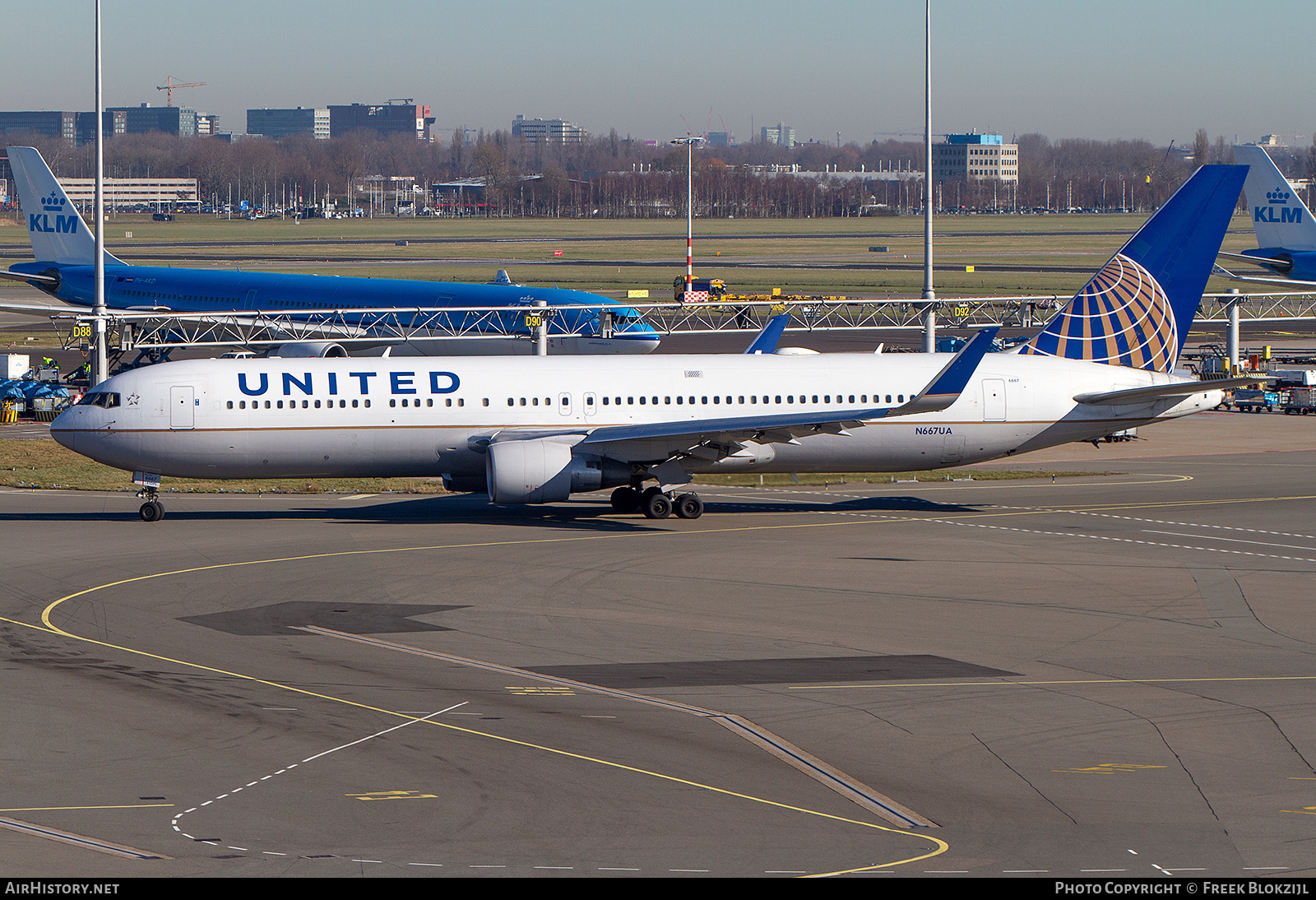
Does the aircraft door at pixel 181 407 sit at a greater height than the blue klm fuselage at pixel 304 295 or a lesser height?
lesser

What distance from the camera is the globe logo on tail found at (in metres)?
42.4

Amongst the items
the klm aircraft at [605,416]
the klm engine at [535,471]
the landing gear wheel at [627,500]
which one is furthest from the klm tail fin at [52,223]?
the klm engine at [535,471]

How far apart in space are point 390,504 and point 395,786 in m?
26.3

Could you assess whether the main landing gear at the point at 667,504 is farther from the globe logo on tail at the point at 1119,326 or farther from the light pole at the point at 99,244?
the light pole at the point at 99,244

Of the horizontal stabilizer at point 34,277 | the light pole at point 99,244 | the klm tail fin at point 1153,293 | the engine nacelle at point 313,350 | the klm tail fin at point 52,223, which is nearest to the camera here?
the klm tail fin at point 1153,293

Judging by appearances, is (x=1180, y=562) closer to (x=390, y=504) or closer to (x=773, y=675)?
(x=773, y=675)

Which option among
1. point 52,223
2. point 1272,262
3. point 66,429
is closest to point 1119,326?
point 66,429

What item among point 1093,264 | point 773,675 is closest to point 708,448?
point 773,675

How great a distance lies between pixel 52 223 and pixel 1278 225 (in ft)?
251

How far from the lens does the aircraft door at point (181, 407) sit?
124 feet

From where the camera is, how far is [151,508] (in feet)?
127

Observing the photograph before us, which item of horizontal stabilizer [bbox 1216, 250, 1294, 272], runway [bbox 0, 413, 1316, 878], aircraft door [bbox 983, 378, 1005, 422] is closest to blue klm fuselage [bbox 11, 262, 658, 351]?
aircraft door [bbox 983, 378, 1005, 422]

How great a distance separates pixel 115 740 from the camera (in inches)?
733

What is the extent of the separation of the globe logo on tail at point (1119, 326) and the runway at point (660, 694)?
5527 mm
